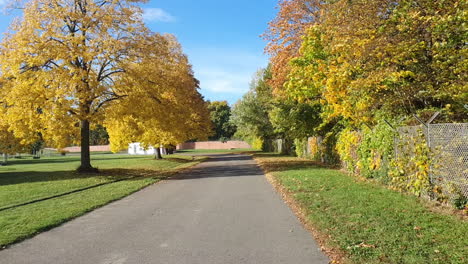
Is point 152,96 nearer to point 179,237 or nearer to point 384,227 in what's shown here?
point 179,237

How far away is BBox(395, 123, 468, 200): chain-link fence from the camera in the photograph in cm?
717

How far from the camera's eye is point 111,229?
24.1 feet

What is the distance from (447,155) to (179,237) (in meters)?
5.60

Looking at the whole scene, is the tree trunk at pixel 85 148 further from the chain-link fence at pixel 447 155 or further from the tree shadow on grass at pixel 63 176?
the chain-link fence at pixel 447 155

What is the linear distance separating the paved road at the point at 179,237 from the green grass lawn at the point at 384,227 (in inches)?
20.5

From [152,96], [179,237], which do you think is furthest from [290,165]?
[179,237]

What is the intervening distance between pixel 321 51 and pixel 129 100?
32.0 feet

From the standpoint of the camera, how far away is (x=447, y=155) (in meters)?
7.65

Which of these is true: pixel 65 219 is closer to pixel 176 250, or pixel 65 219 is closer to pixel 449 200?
pixel 176 250

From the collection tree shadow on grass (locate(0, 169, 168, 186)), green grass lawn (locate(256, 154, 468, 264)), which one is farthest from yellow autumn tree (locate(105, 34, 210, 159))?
green grass lawn (locate(256, 154, 468, 264))

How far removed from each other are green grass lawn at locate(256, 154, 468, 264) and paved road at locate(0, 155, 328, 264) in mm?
521

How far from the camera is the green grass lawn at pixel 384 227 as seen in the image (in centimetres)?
500

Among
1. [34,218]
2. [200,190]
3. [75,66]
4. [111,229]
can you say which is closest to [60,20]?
[75,66]

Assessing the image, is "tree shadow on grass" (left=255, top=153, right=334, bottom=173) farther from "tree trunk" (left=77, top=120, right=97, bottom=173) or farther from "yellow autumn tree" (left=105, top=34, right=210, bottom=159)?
"tree trunk" (left=77, top=120, right=97, bottom=173)
